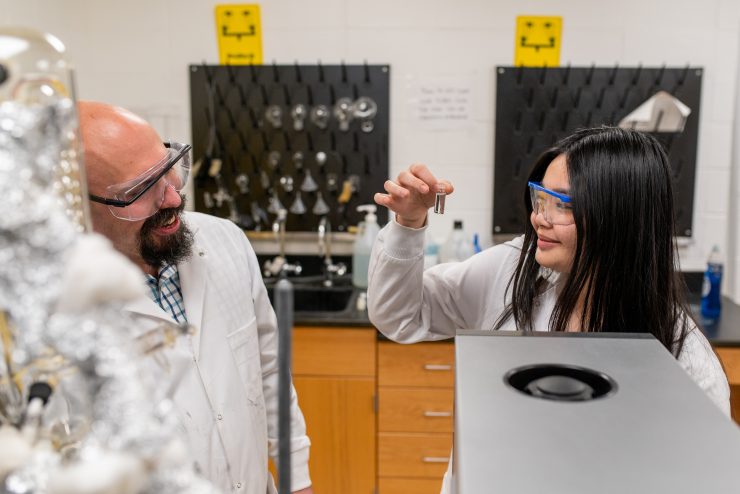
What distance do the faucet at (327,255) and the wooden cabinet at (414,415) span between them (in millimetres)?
596

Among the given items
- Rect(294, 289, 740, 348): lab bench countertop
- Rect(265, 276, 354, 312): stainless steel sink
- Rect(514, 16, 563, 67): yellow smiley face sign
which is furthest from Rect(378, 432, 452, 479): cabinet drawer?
Rect(514, 16, 563, 67): yellow smiley face sign

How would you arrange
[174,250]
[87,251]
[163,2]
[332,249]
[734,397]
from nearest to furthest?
[87,251] < [174,250] < [734,397] < [163,2] < [332,249]

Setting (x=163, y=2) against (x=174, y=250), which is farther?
(x=163, y=2)

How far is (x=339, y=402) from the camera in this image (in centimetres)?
256

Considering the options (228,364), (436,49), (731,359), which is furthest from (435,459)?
Result: (436,49)

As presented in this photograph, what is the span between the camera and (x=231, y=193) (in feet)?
9.78

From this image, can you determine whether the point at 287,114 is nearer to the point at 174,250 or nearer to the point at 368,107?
the point at 368,107

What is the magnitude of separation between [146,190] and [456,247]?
5.83ft

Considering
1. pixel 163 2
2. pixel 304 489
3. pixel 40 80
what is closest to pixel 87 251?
pixel 40 80

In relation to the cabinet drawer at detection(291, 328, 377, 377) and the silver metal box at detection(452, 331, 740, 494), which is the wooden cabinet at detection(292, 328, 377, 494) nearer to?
the cabinet drawer at detection(291, 328, 377, 377)

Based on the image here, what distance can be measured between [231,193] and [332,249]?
535 mm

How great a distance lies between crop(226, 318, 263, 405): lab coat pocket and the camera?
1.46 m

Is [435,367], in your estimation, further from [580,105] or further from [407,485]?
[580,105]

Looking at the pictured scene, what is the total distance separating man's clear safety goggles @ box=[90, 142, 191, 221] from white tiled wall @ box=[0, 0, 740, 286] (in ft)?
5.38
